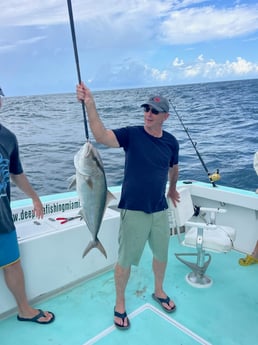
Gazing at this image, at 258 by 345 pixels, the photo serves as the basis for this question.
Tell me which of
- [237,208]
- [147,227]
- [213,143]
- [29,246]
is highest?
[147,227]

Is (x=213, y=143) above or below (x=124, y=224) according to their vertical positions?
below

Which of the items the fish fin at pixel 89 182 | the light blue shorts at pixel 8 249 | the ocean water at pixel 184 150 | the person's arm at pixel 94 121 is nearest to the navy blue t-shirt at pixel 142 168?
the person's arm at pixel 94 121

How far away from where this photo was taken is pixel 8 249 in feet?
7.03

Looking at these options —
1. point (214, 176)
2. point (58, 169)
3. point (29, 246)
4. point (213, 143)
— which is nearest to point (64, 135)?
point (58, 169)

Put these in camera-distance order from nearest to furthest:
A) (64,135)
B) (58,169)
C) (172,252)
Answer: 1. (172,252)
2. (58,169)
3. (64,135)

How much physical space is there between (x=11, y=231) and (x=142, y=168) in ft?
3.18

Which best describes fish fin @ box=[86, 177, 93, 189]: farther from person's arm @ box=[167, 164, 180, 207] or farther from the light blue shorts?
person's arm @ box=[167, 164, 180, 207]

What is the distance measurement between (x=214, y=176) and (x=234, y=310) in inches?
62.8

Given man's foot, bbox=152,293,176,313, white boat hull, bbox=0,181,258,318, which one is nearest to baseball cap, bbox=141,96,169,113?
white boat hull, bbox=0,181,258,318

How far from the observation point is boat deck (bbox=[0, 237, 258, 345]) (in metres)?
2.27

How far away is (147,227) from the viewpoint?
7.77 ft

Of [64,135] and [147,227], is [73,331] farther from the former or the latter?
[64,135]

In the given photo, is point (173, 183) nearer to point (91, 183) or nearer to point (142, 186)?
point (142, 186)

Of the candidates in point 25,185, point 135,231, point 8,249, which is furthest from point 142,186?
point 8,249
